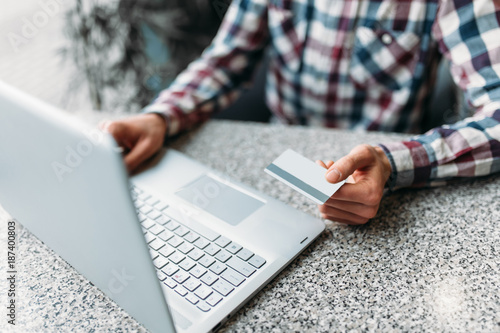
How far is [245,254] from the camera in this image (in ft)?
1.94

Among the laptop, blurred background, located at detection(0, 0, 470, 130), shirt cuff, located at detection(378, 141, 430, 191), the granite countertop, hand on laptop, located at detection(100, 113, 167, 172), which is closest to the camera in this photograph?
the laptop

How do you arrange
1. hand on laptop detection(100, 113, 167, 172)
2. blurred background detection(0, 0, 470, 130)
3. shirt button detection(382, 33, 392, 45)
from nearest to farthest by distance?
1. hand on laptop detection(100, 113, 167, 172)
2. shirt button detection(382, 33, 392, 45)
3. blurred background detection(0, 0, 470, 130)

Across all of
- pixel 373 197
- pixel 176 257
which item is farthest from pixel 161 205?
pixel 373 197

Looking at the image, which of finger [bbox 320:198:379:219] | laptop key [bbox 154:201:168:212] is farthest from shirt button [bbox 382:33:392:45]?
laptop key [bbox 154:201:168:212]

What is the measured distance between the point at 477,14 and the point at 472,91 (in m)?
0.15

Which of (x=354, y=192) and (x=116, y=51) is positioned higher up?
(x=354, y=192)

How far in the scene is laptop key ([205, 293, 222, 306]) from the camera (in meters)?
0.52

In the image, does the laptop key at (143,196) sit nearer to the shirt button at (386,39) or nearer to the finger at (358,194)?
the finger at (358,194)

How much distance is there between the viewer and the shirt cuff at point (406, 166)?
0.72 m

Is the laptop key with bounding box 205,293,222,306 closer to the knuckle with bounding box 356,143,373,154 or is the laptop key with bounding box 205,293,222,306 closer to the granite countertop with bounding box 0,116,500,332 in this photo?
the granite countertop with bounding box 0,116,500,332

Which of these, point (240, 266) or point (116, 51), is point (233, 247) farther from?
point (116, 51)

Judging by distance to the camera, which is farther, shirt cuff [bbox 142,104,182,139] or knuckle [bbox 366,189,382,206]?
shirt cuff [bbox 142,104,182,139]

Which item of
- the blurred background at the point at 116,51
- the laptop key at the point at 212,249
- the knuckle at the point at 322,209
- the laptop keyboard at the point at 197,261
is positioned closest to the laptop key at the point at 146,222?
the laptop keyboard at the point at 197,261

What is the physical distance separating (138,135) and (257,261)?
0.42 meters
